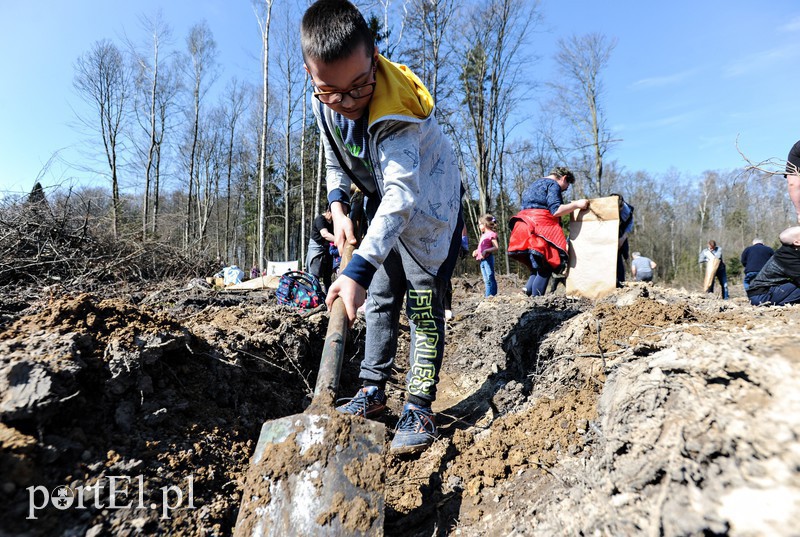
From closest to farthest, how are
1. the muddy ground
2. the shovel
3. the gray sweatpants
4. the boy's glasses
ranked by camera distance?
1. the muddy ground
2. the shovel
3. the boy's glasses
4. the gray sweatpants

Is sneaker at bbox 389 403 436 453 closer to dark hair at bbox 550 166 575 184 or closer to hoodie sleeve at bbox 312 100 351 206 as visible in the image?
hoodie sleeve at bbox 312 100 351 206

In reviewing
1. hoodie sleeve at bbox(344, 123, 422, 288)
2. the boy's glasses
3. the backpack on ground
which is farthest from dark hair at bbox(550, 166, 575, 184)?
the boy's glasses

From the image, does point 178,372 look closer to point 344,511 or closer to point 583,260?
point 344,511

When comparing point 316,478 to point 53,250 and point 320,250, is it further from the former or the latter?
point 53,250

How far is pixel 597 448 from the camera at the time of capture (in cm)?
143

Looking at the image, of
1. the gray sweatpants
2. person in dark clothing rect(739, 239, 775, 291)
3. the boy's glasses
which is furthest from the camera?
person in dark clothing rect(739, 239, 775, 291)

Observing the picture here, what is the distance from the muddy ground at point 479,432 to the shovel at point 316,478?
209 mm

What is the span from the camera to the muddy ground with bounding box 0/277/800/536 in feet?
3.22

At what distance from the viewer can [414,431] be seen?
2.00 m

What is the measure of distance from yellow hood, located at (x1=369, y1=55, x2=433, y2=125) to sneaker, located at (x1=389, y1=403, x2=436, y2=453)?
1.42 metres

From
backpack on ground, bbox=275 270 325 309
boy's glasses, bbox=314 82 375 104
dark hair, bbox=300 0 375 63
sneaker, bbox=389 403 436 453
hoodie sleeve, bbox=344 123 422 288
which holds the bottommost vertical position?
sneaker, bbox=389 403 436 453

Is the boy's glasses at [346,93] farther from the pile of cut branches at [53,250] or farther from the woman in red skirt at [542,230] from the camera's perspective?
the pile of cut branches at [53,250]

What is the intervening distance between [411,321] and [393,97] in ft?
3.74

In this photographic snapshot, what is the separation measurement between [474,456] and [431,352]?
0.56m
